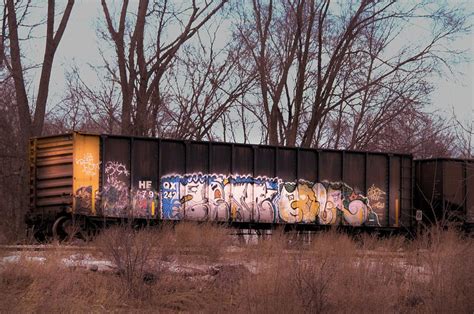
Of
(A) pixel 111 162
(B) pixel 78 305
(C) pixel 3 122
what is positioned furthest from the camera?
(C) pixel 3 122

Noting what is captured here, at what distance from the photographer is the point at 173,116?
34781 millimetres

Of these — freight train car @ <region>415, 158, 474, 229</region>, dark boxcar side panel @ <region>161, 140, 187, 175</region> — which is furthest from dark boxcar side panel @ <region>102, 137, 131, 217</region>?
freight train car @ <region>415, 158, 474, 229</region>

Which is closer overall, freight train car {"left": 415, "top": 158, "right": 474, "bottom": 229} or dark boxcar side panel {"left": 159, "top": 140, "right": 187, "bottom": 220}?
dark boxcar side panel {"left": 159, "top": 140, "right": 187, "bottom": 220}

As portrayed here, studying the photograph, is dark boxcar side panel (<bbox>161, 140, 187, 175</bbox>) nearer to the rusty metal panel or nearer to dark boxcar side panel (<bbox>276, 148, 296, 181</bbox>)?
the rusty metal panel

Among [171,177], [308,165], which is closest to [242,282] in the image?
[171,177]

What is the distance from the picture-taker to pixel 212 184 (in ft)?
64.3

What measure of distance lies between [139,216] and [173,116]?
1670cm

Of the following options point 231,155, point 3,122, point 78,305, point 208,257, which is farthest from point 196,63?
point 78,305

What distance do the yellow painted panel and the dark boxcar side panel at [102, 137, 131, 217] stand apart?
0.21 m

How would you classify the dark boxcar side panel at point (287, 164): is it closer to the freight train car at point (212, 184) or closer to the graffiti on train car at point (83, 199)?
the freight train car at point (212, 184)

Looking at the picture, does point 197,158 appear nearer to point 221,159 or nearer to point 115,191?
point 221,159

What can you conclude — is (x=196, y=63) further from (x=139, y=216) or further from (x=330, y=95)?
(x=139, y=216)

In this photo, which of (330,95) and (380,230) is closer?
(380,230)

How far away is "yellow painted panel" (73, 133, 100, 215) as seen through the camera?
1781 cm
